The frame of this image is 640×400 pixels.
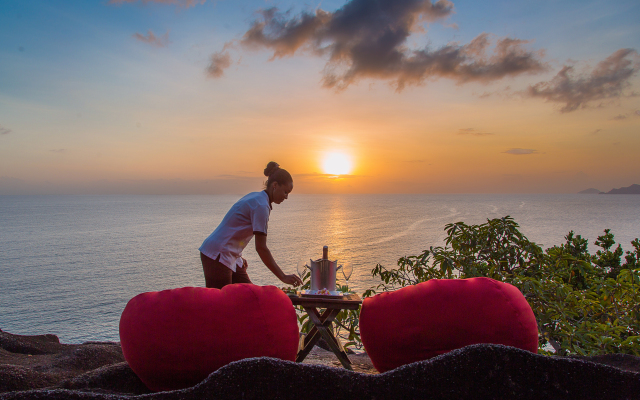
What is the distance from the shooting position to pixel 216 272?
3.52 metres

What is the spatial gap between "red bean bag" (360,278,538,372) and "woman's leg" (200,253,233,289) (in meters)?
1.66

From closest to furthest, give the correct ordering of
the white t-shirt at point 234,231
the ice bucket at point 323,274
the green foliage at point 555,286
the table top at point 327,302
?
the table top at point 327,302, the ice bucket at point 323,274, the green foliage at point 555,286, the white t-shirt at point 234,231

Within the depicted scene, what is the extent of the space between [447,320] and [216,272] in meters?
2.16

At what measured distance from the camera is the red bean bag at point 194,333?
7.11 feet

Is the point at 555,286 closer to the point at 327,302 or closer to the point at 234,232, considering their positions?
the point at 327,302

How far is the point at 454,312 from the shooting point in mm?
2203

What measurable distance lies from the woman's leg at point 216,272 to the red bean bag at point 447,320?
1664 millimetres

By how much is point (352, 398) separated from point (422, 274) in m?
3.48

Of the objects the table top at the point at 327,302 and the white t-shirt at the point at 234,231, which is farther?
the white t-shirt at the point at 234,231

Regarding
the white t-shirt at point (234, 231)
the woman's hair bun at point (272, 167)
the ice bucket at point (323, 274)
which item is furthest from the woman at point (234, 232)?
the ice bucket at point (323, 274)

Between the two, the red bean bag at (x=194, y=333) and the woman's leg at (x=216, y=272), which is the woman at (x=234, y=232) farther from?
the red bean bag at (x=194, y=333)

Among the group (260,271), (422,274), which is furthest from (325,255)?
(260,271)

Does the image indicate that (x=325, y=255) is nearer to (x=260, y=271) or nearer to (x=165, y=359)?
(x=165, y=359)

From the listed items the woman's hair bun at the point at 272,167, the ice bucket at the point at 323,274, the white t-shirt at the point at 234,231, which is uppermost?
the woman's hair bun at the point at 272,167
